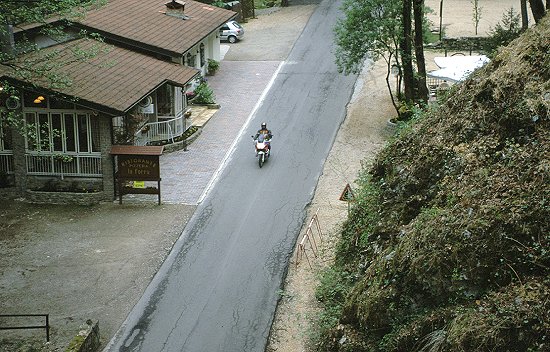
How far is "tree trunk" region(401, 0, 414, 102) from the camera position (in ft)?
112

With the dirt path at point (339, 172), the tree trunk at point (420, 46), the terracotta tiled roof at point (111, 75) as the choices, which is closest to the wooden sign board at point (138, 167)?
the terracotta tiled roof at point (111, 75)

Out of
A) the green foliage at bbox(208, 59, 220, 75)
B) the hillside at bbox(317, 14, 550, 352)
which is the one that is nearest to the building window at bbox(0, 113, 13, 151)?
the hillside at bbox(317, 14, 550, 352)

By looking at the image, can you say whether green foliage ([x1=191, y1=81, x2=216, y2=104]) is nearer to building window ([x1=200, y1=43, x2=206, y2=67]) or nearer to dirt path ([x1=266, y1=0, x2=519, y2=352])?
building window ([x1=200, y1=43, x2=206, y2=67])

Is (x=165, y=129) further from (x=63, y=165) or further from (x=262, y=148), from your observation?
(x=63, y=165)

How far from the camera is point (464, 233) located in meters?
13.1

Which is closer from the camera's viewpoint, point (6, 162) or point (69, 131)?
point (69, 131)

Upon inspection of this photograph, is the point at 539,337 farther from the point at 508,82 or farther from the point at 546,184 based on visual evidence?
the point at 508,82

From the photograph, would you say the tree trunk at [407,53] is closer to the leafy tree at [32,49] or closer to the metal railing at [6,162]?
the leafy tree at [32,49]

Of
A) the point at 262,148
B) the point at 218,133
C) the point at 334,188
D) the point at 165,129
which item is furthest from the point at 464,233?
the point at 218,133

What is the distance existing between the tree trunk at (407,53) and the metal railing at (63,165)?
1469 centimetres

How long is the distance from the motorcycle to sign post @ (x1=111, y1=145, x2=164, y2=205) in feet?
14.8

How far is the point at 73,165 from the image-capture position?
1125 inches

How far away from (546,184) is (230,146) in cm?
2119

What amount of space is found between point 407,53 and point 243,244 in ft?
49.1
